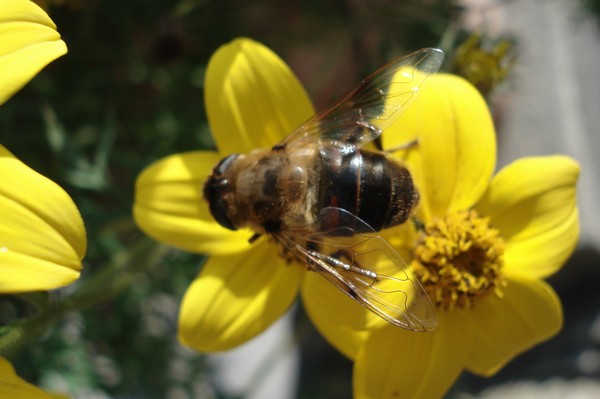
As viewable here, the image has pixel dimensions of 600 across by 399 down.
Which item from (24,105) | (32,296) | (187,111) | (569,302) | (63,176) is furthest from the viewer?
(569,302)

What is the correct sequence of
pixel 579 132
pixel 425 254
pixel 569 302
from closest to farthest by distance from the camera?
pixel 425 254 → pixel 579 132 → pixel 569 302

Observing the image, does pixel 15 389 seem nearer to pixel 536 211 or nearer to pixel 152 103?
pixel 536 211

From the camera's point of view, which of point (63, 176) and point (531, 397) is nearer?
point (63, 176)

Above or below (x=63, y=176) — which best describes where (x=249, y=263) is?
above

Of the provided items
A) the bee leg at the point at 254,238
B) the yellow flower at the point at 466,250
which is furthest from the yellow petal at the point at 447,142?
the bee leg at the point at 254,238

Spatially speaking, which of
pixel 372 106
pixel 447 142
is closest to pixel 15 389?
pixel 372 106

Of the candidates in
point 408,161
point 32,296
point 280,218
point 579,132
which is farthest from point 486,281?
point 579,132

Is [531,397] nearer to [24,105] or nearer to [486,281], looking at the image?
[486,281]
